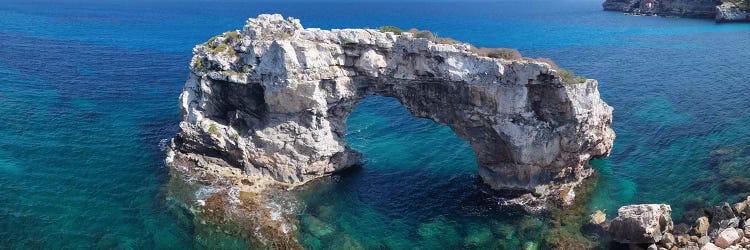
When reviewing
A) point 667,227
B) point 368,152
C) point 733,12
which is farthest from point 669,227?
point 733,12

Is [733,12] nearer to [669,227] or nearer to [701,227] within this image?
[701,227]

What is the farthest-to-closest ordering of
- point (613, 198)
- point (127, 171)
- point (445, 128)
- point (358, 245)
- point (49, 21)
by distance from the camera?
point (49, 21)
point (445, 128)
point (127, 171)
point (613, 198)
point (358, 245)

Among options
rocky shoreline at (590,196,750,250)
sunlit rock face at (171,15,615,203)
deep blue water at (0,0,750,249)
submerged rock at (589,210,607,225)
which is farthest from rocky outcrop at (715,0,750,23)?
submerged rock at (589,210,607,225)

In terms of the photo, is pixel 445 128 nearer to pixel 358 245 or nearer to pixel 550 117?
pixel 550 117

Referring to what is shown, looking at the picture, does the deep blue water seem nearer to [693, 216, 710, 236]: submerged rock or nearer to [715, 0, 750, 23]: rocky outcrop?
[693, 216, 710, 236]: submerged rock

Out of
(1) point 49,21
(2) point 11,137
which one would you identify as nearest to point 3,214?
(2) point 11,137

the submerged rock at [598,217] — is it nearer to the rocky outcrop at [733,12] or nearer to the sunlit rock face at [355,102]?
the sunlit rock face at [355,102]
